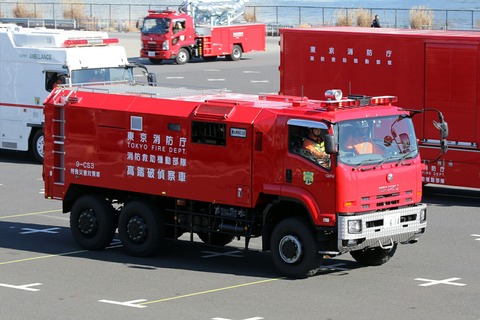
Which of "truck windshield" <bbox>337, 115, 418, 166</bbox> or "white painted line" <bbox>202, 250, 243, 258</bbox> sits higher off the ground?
"truck windshield" <bbox>337, 115, 418, 166</bbox>

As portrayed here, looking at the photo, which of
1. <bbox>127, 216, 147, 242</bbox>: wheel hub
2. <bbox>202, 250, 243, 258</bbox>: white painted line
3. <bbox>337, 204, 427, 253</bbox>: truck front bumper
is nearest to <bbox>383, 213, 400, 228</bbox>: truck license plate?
<bbox>337, 204, 427, 253</bbox>: truck front bumper

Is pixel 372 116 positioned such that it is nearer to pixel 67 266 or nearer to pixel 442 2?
pixel 67 266

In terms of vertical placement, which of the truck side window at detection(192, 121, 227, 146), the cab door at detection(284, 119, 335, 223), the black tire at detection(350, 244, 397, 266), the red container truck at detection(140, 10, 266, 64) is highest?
the red container truck at detection(140, 10, 266, 64)

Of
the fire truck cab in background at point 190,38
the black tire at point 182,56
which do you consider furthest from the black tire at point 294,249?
the black tire at point 182,56

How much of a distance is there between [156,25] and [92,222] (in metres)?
35.9

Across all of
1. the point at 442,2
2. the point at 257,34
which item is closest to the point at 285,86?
the point at 257,34

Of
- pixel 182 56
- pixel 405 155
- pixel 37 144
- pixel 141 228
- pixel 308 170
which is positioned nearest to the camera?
pixel 308 170

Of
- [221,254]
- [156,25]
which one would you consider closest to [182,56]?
[156,25]

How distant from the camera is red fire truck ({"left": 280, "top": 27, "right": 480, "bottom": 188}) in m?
23.1

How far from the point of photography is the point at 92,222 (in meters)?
18.2

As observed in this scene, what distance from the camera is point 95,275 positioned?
1645 cm

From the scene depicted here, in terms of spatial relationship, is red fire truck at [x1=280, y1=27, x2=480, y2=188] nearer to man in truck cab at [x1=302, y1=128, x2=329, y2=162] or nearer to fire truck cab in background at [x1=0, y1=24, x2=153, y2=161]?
fire truck cab in background at [x1=0, y1=24, x2=153, y2=161]

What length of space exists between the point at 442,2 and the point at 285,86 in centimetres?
10628

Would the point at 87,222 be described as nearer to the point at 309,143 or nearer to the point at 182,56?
the point at 309,143
